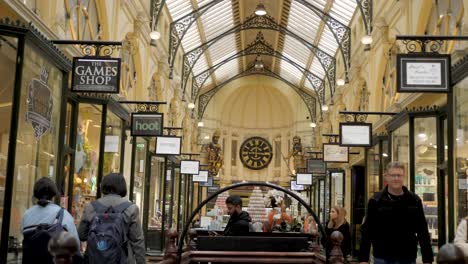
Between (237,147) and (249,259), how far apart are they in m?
38.3

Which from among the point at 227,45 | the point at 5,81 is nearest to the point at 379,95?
the point at 5,81

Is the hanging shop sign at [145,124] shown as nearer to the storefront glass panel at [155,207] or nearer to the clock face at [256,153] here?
the storefront glass panel at [155,207]

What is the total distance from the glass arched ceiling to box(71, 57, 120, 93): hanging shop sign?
1430cm

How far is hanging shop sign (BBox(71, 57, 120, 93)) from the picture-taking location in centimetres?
953

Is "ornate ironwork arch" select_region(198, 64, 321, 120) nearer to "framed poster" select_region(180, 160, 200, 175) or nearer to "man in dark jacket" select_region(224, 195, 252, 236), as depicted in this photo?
"framed poster" select_region(180, 160, 200, 175)

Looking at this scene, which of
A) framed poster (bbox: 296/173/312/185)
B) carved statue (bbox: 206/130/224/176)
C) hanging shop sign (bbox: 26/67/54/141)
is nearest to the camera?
hanging shop sign (bbox: 26/67/54/141)

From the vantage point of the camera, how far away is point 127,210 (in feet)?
17.3

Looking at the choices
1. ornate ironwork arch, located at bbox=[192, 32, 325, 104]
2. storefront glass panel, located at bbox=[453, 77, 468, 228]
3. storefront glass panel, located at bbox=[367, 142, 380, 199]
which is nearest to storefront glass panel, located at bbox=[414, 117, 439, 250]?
storefront glass panel, located at bbox=[453, 77, 468, 228]

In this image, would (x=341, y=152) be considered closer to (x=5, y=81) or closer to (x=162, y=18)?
(x=162, y=18)

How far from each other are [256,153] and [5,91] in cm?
3595

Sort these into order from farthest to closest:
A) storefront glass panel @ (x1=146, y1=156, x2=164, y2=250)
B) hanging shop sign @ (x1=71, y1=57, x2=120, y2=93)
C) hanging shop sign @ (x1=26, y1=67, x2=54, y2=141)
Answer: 1. storefront glass panel @ (x1=146, y1=156, x2=164, y2=250)
2. hanging shop sign @ (x1=71, y1=57, x2=120, y2=93)
3. hanging shop sign @ (x1=26, y1=67, x2=54, y2=141)

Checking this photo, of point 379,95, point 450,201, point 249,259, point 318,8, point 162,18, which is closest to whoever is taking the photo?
point 249,259

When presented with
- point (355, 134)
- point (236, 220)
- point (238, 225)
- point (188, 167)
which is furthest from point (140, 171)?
point (238, 225)

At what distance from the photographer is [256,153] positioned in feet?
142
